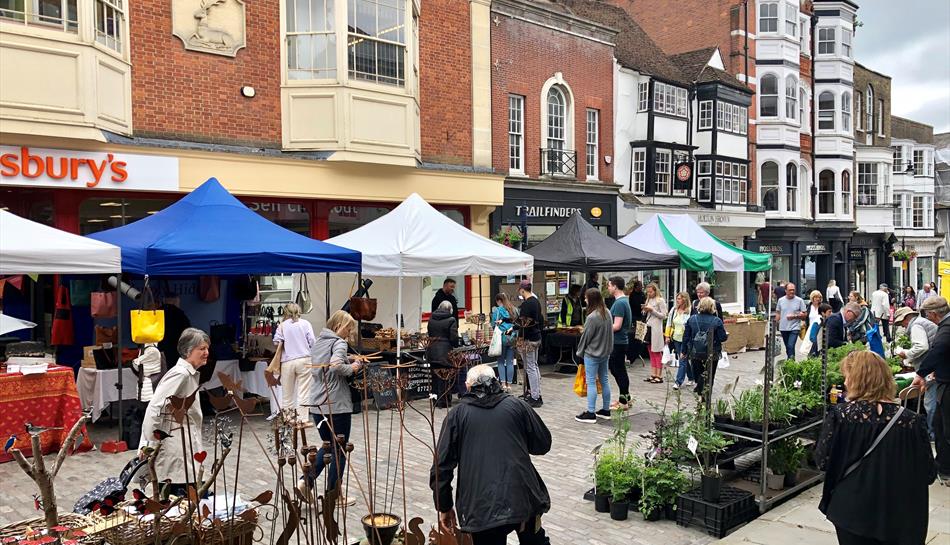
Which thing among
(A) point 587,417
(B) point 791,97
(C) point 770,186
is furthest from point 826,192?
(A) point 587,417

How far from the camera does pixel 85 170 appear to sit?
11.2 m

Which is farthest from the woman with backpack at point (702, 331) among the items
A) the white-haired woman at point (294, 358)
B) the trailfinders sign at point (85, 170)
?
the trailfinders sign at point (85, 170)

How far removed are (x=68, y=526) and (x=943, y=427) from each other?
763cm

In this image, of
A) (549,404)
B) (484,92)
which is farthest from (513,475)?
(484,92)

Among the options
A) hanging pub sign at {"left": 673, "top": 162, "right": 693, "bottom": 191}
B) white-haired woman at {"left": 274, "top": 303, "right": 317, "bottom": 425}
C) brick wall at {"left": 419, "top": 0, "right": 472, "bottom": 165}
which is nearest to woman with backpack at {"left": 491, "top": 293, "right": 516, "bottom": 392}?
white-haired woman at {"left": 274, "top": 303, "right": 317, "bottom": 425}

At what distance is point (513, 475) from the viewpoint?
4.13 metres

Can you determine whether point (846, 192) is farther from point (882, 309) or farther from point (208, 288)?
point (208, 288)

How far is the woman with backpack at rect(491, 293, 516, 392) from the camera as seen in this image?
12109 mm

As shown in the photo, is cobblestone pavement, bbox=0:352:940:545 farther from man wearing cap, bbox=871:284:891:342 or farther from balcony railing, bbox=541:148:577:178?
man wearing cap, bbox=871:284:891:342

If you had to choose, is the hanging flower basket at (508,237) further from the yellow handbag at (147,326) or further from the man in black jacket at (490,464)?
the man in black jacket at (490,464)

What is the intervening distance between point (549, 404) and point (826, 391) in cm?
453

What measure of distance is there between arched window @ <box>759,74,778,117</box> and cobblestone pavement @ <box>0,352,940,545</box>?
22199 millimetres

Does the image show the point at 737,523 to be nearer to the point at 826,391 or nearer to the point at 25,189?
the point at 826,391

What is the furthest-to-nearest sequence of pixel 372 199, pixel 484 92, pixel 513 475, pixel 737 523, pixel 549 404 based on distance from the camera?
pixel 484 92, pixel 372 199, pixel 549 404, pixel 737 523, pixel 513 475
